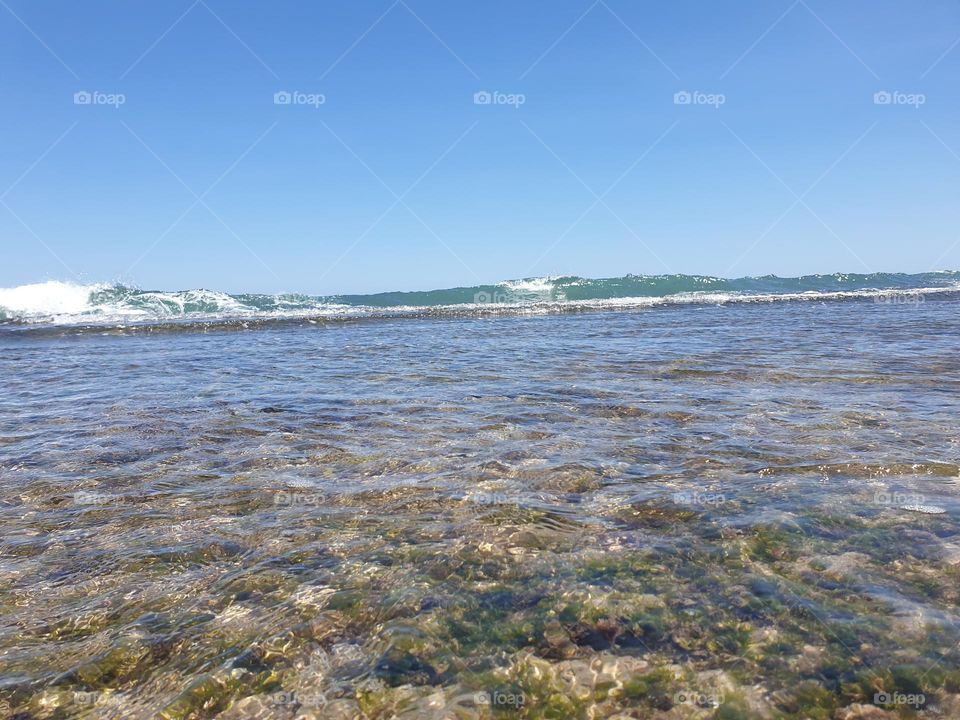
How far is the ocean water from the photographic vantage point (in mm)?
2557

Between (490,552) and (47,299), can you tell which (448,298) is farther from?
(490,552)

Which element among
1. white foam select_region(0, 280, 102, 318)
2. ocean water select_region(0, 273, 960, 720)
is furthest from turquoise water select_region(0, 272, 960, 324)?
ocean water select_region(0, 273, 960, 720)

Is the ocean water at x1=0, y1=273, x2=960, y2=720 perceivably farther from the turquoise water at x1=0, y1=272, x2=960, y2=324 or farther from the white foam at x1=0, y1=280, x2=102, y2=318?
the white foam at x1=0, y1=280, x2=102, y2=318

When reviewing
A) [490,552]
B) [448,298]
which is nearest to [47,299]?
[448,298]

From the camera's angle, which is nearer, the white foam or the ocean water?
the ocean water

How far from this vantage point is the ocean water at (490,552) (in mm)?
2557

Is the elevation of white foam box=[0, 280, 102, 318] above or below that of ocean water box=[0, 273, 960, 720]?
above

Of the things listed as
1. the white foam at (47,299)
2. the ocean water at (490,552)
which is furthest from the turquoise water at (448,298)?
the ocean water at (490,552)

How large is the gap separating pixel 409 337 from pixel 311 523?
15.2 metres

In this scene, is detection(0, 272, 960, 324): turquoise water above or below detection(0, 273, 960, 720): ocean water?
above

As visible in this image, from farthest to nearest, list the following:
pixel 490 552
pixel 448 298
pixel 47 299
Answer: pixel 448 298 → pixel 47 299 → pixel 490 552

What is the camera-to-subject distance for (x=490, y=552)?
3715mm

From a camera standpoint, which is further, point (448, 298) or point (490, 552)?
point (448, 298)

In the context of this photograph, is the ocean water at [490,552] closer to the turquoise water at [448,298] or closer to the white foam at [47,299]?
the turquoise water at [448,298]
